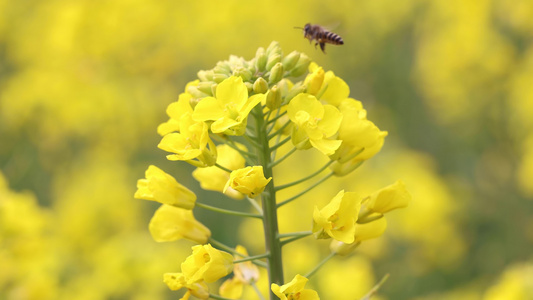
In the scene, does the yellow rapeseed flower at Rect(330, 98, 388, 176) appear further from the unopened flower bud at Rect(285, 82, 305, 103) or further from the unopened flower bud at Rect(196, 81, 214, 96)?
the unopened flower bud at Rect(196, 81, 214, 96)

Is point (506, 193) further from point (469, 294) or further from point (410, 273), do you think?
point (469, 294)

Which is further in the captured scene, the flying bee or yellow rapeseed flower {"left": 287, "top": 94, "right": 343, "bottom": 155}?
the flying bee

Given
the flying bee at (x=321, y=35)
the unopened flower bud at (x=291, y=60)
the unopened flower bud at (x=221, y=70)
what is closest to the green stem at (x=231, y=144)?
the unopened flower bud at (x=221, y=70)

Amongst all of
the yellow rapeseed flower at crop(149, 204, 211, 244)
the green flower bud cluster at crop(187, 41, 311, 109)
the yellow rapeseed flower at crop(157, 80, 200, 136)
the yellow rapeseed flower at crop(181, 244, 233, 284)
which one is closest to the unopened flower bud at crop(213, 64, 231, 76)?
the green flower bud cluster at crop(187, 41, 311, 109)

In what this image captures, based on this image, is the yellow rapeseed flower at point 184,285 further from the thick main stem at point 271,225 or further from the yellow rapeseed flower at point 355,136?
the yellow rapeseed flower at point 355,136

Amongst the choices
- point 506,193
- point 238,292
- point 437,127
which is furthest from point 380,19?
point 238,292

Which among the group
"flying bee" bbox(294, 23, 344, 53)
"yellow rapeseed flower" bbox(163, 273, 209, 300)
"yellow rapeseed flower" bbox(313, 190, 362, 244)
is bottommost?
"yellow rapeseed flower" bbox(163, 273, 209, 300)
